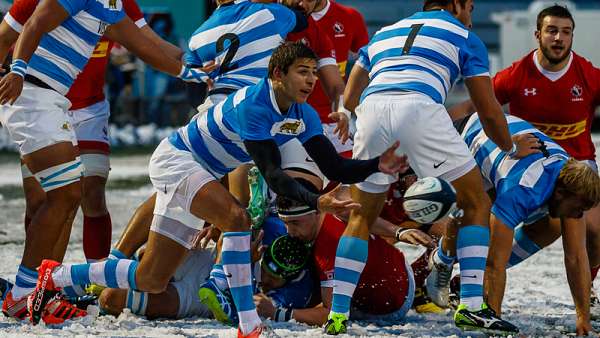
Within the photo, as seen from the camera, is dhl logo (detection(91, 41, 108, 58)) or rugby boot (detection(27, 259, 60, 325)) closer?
rugby boot (detection(27, 259, 60, 325))

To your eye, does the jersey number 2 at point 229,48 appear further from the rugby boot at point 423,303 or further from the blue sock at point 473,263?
the blue sock at point 473,263

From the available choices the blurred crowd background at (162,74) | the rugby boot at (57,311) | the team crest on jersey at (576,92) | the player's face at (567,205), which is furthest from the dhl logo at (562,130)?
the blurred crowd background at (162,74)

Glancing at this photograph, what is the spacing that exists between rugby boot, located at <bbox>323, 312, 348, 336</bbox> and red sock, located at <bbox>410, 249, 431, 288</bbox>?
48.8 inches

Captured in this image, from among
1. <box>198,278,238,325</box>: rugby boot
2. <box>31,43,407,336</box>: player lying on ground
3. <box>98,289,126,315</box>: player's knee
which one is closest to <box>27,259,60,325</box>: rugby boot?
<box>31,43,407,336</box>: player lying on ground

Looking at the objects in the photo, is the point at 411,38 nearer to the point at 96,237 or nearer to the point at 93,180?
the point at 93,180

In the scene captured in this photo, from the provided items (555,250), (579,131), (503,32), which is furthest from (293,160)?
(503,32)

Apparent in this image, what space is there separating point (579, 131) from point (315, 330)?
263 centimetres

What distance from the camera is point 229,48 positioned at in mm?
7430

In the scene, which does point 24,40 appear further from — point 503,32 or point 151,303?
point 503,32

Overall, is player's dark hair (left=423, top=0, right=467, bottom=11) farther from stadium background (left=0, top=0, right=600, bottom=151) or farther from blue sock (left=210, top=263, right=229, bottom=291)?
stadium background (left=0, top=0, right=600, bottom=151)

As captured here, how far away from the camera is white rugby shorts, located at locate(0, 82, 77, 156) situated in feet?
22.3

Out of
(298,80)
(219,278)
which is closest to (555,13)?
(298,80)

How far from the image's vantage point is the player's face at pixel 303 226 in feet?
22.4

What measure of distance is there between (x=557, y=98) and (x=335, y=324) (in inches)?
101
